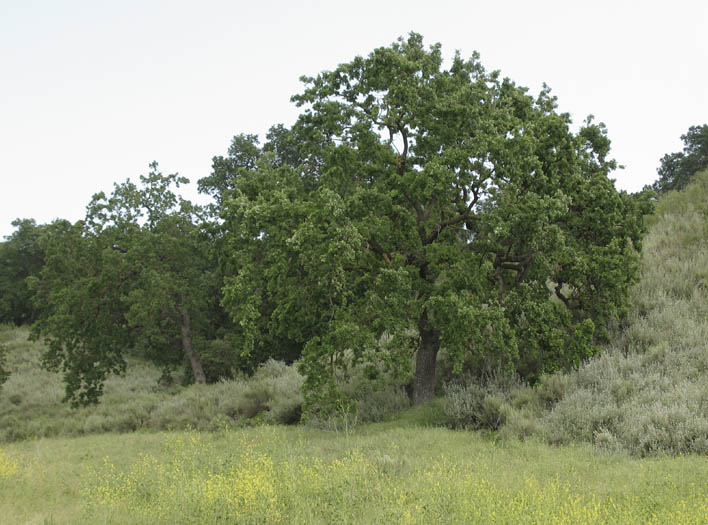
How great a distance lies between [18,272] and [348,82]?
39.4 metres

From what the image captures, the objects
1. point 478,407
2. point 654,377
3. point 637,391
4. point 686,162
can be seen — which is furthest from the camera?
point 686,162

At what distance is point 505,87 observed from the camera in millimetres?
14492

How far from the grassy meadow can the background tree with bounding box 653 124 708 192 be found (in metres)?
25.9

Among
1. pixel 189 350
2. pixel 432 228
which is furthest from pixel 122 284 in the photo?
pixel 432 228

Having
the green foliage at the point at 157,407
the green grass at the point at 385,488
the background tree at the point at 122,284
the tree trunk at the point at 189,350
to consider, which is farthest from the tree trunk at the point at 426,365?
the tree trunk at the point at 189,350

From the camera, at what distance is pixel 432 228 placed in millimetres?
14547

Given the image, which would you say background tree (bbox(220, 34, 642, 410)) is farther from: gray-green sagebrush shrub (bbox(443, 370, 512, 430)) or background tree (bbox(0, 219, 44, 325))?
background tree (bbox(0, 219, 44, 325))

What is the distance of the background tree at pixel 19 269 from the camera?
1615 inches

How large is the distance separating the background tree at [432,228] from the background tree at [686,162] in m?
30.6

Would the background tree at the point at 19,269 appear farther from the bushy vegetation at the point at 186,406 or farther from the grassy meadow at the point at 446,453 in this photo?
the grassy meadow at the point at 446,453

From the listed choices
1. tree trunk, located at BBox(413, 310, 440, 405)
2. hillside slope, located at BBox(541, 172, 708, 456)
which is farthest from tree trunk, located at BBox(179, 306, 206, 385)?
hillside slope, located at BBox(541, 172, 708, 456)

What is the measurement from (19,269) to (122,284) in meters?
27.0

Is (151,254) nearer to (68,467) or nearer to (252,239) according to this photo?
(252,239)

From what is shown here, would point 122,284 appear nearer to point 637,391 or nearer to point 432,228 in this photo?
point 432,228
